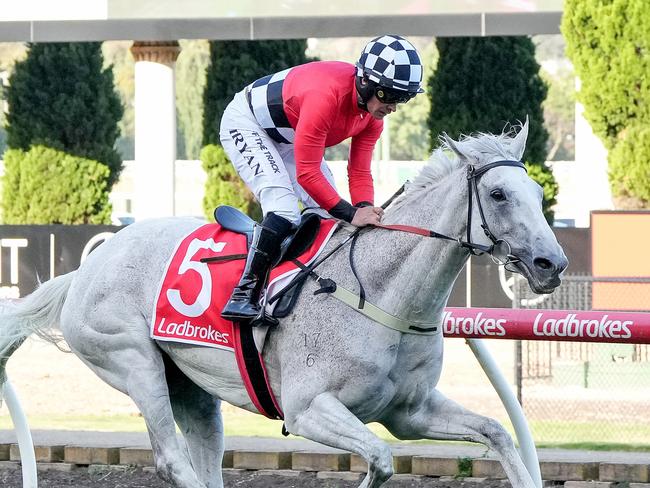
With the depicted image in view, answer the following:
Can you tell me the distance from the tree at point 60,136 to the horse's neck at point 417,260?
14.9m

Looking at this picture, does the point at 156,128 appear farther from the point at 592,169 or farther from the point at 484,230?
the point at 484,230

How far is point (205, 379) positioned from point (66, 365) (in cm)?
827

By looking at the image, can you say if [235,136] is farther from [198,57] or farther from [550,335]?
[198,57]

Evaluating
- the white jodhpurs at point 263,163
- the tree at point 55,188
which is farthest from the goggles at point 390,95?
the tree at point 55,188

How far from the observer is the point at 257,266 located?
4883 mm

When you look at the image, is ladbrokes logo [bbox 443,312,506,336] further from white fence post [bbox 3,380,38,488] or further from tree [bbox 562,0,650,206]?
tree [bbox 562,0,650,206]

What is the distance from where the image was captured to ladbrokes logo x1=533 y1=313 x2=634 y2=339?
5.75m

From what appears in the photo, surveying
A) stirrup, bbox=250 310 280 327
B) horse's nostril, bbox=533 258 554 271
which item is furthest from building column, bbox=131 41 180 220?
horse's nostril, bbox=533 258 554 271

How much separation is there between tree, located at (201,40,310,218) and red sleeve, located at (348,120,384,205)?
13639mm

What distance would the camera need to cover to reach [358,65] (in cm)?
473

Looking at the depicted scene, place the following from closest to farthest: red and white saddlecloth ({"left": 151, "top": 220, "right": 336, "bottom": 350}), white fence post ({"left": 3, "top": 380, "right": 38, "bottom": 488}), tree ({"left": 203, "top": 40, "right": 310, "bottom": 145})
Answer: red and white saddlecloth ({"left": 151, "top": 220, "right": 336, "bottom": 350})
white fence post ({"left": 3, "top": 380, "right": 38, "bottom": 488})
tree ({"left": 203, "top": 40, "right": 310, "bottom": 145})

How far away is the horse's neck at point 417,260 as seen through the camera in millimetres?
4531

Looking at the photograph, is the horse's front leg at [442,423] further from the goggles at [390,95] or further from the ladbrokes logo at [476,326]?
the ladbrokes logo at [476,326]

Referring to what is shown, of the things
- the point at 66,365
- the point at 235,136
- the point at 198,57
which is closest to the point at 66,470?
the point at 235,136
